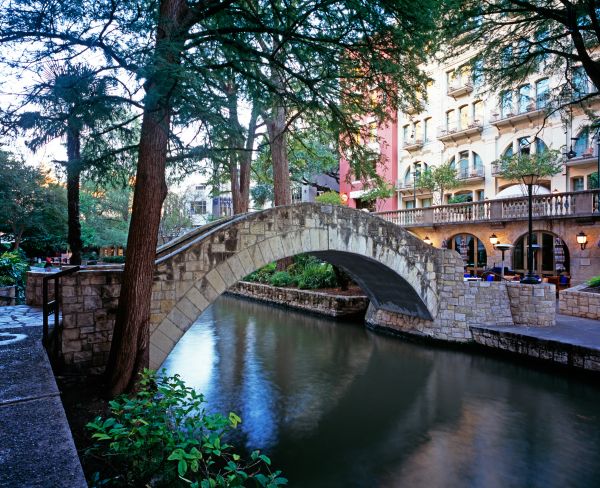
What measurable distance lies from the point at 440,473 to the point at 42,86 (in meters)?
6.75

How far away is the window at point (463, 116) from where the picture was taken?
23.0m

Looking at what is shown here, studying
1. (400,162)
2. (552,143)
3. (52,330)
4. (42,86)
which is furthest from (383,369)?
(400,162)

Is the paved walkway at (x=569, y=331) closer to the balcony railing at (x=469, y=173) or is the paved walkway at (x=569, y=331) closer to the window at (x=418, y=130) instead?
the balcony railing at (x=469, y=173)

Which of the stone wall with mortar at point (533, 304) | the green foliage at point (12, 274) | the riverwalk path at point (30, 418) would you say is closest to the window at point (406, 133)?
the stone wall with mortar at point (533, 304)

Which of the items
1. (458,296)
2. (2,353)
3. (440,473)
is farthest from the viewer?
(458,296)

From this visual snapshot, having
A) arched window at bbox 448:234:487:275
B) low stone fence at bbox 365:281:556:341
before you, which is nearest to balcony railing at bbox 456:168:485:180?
arched window at bbox 448:234:487:275

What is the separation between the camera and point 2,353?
3.95 metres

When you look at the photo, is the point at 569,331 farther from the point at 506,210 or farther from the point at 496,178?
the point at 496,178

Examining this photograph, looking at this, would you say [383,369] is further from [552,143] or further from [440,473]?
[552,143]

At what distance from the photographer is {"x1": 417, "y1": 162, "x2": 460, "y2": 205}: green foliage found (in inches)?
842

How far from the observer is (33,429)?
7.40 ft

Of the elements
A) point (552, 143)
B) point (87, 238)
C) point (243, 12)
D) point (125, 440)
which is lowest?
point (125, 440)

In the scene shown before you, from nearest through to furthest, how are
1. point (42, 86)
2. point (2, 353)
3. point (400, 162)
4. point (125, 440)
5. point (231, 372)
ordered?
point (125, 440)
point (2, 353)
point (42, 86)
point (231, 372)
point (400, 162)

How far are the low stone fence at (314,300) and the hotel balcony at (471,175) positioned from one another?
10893mm
